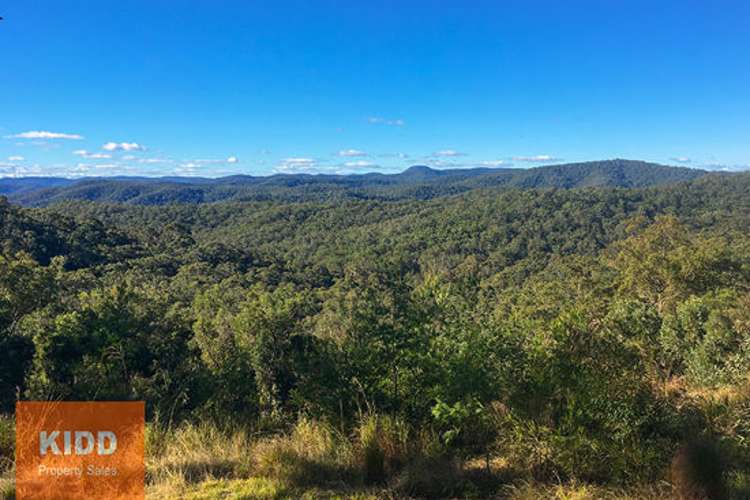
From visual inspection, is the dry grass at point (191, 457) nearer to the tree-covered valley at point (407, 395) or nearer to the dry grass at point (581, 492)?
the tree-covered valley at point (407, 395)

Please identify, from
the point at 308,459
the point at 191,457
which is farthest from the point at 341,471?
the point at 191,457

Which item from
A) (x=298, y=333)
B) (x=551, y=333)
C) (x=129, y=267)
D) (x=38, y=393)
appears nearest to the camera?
(x=551, y=333)

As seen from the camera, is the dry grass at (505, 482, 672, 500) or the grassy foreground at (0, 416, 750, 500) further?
the grassy foreground at (0, 416, 750, 500)

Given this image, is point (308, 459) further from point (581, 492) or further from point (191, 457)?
point (581, 492)

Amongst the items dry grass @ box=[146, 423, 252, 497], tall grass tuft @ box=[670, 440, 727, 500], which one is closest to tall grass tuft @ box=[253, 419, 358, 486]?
dry grass @ box=[146, 423, 252, 497]

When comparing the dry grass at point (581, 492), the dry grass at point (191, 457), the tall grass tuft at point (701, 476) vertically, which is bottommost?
the dry grass at point (191, 457)

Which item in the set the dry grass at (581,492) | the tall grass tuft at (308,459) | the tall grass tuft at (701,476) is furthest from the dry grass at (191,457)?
the tall grass tuft at (701,476)

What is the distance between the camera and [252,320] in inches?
264

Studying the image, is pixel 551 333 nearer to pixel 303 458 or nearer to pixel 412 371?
pixel 412 371

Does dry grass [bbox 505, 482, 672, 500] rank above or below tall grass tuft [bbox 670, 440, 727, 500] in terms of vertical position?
below

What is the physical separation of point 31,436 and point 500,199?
369 feet

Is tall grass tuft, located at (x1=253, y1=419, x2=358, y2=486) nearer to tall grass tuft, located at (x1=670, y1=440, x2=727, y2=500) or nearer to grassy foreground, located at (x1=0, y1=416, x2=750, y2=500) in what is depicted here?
grassy foreground, located at (x1=0, y1=416, x2=750, y2=500)

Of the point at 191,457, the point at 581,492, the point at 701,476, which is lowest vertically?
the point at 191,457

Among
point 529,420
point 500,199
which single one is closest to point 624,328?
point 529,420
